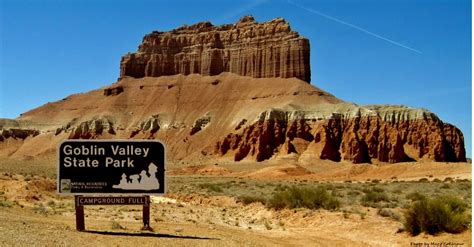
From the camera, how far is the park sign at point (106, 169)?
1684 cm

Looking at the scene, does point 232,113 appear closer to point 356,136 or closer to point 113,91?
point 356,136

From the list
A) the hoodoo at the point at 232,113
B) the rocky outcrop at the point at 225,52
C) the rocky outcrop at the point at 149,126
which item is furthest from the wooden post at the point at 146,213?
the rocky outcrop at the point at 225,52

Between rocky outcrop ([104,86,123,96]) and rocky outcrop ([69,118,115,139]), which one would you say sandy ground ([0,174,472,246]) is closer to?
rocky outcrop ([69,118,115,139])

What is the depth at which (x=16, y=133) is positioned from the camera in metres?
140

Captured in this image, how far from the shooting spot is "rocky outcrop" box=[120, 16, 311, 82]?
13625 cm

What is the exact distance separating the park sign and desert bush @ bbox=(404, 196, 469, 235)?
725 centimetres

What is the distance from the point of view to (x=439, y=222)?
58.0 feet

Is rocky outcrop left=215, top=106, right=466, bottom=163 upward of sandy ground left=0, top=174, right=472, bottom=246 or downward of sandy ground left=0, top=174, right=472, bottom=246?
upward

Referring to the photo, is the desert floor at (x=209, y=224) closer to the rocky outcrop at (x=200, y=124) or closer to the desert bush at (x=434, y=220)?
the desert bush at (x=434, y=220)

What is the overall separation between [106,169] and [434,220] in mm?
9218

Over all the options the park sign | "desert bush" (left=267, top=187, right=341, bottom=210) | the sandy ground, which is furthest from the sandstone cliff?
the park sign

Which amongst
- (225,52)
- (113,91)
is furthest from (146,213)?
(113,91)

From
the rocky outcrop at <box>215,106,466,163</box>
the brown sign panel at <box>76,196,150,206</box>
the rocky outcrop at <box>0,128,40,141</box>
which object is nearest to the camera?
the brown sign panel at <box>76,196,150,206</box>

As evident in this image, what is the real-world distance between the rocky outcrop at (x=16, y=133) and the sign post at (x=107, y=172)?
12874cm
